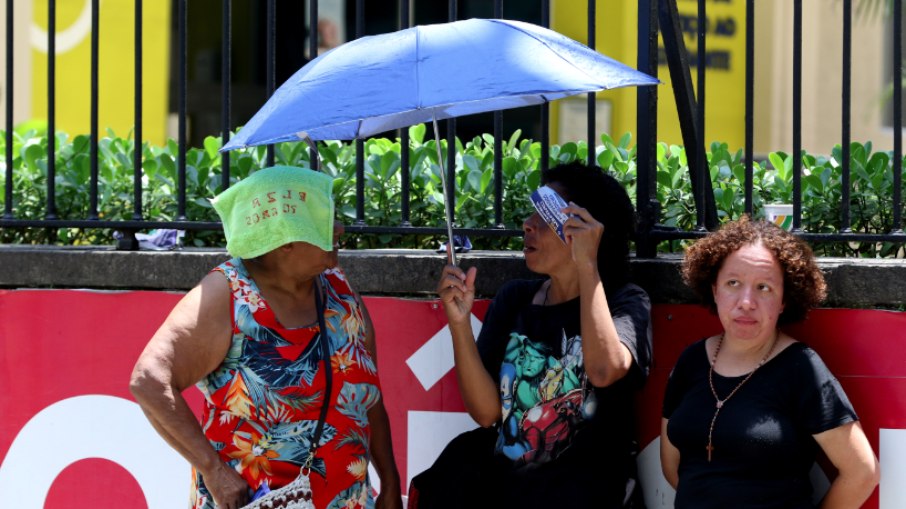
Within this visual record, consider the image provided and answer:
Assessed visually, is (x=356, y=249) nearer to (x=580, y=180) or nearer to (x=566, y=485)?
(x=580, y=180)

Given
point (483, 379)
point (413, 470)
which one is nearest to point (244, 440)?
point (483, 379)

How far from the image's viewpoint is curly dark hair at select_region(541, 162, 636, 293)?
134 inches

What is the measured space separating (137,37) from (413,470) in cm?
196

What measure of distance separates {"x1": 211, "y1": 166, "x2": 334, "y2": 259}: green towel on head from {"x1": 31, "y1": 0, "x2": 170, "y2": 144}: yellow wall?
8.13 meters

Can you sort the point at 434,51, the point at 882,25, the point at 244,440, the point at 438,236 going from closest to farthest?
the point at 434,51 < the point at 244,440 < the point at 438,236 < the point at 882,25

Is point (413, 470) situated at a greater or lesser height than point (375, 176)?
lesser

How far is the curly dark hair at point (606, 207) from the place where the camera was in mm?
3396

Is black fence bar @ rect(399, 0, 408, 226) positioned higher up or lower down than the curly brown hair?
higher up

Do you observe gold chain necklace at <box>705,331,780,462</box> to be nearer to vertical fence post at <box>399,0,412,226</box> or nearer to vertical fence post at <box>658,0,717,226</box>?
vertical fence post at <box>658,0,717,226</box>

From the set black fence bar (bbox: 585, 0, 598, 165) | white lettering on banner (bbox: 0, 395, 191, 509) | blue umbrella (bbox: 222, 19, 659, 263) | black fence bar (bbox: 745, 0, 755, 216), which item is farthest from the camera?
white lettering on banner (bbox: 0, 395, 191, 509)

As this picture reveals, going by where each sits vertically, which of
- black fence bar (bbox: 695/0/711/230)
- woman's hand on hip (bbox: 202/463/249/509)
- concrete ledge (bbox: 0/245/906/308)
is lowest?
woman's hand on hip (bbox: 202/463/249/509)

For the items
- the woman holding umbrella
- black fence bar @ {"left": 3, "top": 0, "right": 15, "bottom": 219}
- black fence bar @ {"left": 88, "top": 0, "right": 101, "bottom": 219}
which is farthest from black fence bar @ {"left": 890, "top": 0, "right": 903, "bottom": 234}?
black fence bar @ {"left": 3, "top": 0, "right": 15, "bottom": 219}

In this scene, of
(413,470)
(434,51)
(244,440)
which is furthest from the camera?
(413,470)

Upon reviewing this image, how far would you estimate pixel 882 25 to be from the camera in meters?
14.3
